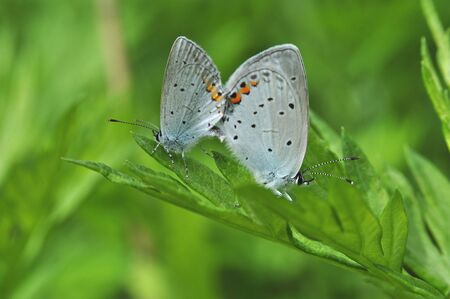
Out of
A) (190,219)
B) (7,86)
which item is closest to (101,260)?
(190,219)

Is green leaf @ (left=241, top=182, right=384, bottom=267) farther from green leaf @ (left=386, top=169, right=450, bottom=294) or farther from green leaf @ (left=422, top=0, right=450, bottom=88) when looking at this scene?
green leaf @ (left=422, top=0, right=450, bottom=88)

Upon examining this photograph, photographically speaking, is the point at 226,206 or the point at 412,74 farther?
the point at 412,74

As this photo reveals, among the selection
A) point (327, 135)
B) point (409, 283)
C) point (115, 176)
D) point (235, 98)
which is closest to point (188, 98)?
point (235, 98)

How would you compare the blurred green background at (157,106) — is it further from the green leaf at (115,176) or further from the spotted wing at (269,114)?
the green leaf at (115,176)

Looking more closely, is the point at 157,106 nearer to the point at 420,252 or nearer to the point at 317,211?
the point at 420,252

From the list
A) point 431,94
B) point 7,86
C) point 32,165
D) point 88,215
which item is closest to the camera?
point 431,94

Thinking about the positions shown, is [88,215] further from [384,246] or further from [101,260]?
[384,246]

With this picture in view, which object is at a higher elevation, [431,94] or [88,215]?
[431,94]

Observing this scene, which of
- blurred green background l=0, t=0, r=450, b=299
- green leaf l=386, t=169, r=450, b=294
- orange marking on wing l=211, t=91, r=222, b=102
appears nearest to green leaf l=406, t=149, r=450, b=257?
green leaf l=386, t=169, r=450, b=294
